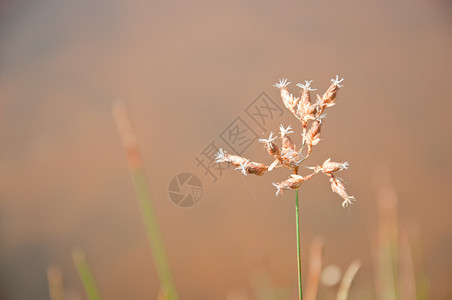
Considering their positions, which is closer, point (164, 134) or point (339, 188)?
point (339, 188)

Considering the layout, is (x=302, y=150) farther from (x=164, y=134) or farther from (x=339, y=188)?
(x=164, y=134)

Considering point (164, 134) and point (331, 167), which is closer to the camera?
point (331, 167)

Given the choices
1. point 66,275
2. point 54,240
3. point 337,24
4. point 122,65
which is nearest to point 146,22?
point 122,65

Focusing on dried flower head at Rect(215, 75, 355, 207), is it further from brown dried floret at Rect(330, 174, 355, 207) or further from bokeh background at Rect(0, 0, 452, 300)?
bokeh background at Rect(0, 0, 452, 300)

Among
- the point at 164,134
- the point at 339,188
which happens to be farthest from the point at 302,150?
the point at 164,134

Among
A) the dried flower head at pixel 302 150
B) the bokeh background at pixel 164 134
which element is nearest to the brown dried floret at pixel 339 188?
the dried flower head at pixel 302 150

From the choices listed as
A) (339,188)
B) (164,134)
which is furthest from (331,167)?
(164,134)

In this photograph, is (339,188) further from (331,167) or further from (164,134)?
(164,134)

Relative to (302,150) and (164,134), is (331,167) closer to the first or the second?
(302,150)

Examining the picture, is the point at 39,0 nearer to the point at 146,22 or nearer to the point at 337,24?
the point at 146,22
